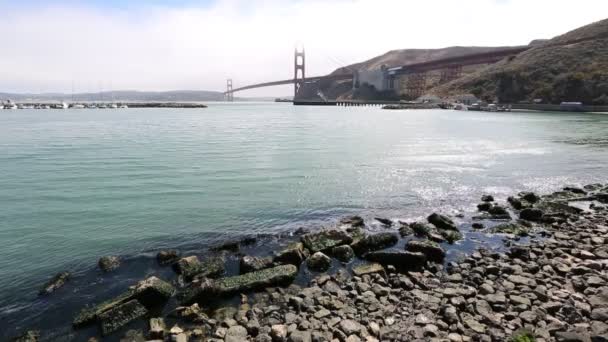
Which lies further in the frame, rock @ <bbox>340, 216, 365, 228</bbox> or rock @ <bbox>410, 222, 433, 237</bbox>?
rock @ <bbox>340, 216, 365, 228</bbox>

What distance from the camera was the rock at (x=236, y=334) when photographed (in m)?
5.98

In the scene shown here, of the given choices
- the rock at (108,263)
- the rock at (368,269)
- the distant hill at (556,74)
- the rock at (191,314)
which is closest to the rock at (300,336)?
the rock at (191,314)

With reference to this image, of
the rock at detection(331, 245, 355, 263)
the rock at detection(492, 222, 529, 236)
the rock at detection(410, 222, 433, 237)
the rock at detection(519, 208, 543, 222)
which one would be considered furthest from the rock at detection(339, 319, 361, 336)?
the rock at detection(519, 208, 543, 222)

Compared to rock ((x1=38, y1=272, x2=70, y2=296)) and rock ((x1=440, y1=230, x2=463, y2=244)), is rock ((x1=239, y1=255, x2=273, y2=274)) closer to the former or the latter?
rock ((x1=38, y1=272, x2=70, y2=296))

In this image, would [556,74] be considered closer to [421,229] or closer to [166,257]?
[421,229]

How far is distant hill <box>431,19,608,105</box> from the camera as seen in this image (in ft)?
281

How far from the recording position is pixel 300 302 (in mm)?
7027

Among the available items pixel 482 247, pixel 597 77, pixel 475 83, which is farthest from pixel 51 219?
pixel 475 83

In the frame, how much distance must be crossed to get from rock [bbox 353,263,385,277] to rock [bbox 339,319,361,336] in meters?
2.00

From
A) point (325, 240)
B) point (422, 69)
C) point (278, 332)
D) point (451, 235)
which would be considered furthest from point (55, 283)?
point (422, 69)

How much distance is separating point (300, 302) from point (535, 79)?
11007 centimetres

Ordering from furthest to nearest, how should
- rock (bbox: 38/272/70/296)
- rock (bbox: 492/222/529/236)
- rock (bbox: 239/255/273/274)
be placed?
rock (bbox: 492/222/529/236) → rock (bbox: 239/255/273/274) → rock (bbox: 38/272/70/296)

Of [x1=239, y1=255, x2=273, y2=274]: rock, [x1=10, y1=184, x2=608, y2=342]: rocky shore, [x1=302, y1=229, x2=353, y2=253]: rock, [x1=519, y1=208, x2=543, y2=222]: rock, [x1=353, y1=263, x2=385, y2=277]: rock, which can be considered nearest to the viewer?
[x1=10, y1=184, x2=608, y2=342]: rocky shore

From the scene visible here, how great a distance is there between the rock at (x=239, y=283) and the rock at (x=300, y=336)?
6.56 feet
